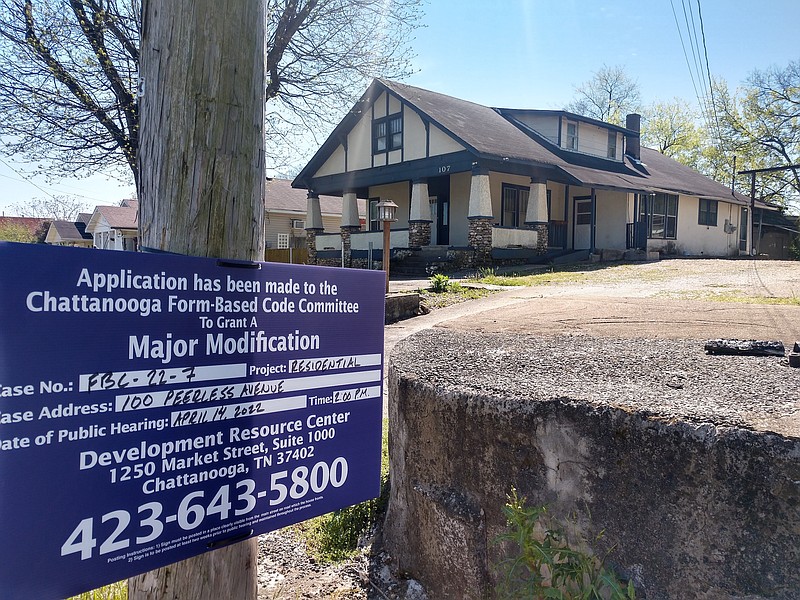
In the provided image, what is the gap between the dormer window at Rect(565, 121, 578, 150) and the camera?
22.9 metres

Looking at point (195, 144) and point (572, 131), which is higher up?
point (572, 131)

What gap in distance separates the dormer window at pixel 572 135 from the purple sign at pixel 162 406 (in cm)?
2310

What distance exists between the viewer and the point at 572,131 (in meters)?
23.0

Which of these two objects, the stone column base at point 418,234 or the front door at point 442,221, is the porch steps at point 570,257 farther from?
the stone column base at point 418,234

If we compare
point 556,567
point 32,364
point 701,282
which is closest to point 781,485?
point 556,567

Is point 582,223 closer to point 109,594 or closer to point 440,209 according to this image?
point 440,209

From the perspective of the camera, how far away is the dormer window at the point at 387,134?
69.7ft

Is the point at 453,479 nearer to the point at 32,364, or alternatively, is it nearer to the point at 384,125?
the point at 32,364

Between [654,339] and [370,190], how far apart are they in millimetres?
21937

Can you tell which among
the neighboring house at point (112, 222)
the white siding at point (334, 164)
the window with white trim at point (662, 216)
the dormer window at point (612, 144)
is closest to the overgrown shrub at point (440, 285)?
the white siding at point (334, 164)

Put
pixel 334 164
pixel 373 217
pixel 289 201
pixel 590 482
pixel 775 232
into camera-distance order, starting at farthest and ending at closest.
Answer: pixel 289 201 → pixel 775 232 → pixel 373 217 → pixel 334 164 → pixel 590 482

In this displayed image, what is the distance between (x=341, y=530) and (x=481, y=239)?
1567 cm

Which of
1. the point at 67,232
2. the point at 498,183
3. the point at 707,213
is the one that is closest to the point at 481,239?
the point at 498,183

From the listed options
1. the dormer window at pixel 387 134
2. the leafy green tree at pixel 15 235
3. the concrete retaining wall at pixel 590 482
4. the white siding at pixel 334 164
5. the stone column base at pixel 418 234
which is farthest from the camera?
the leafy green tree at pixel 15 235
